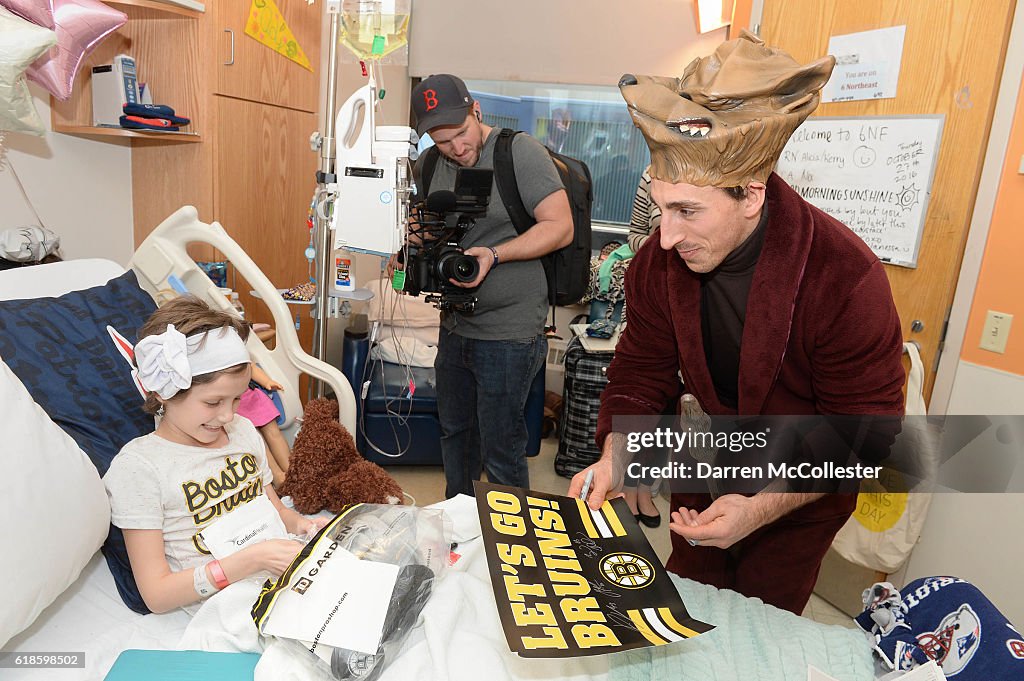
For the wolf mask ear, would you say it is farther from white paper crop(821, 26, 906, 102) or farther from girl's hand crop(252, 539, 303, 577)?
white paper crop(821, 26, 906, 102)

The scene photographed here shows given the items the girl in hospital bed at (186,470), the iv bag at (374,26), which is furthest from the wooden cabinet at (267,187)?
the girl in hospital bed at (186,470)

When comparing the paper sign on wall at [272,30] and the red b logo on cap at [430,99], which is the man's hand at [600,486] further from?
the paper sign on wall at [272,30]

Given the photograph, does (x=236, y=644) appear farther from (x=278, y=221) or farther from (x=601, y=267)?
(x=601, y=267)

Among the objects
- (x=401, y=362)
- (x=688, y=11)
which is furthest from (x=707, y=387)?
(x=688, y=11)

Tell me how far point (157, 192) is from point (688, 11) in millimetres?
2814

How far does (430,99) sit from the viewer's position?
2012 millimetres

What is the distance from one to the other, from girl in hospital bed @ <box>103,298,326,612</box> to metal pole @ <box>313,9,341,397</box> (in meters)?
0.56

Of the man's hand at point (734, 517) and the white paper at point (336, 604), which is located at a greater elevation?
the man's hand at point (734, 517)

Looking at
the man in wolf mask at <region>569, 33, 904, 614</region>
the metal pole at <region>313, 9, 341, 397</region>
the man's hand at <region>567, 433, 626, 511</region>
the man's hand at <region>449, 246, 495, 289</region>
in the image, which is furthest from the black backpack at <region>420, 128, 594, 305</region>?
the man's hand at <region>567, 433, 626, 511</region>

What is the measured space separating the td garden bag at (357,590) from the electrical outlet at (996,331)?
179 centimetres

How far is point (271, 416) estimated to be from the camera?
1800mm

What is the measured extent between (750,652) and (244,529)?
99 centimetres

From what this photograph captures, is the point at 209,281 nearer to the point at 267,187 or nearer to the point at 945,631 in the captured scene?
the point at 267,187

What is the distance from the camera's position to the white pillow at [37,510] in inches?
39.0
